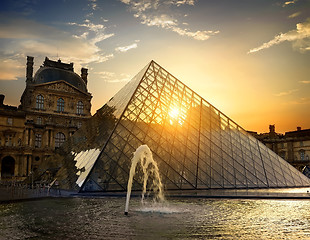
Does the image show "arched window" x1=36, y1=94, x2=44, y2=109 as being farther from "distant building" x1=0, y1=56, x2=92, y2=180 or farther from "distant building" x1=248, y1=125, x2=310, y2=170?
"distant building" x1=248, y1=125, x2=310, y2=170

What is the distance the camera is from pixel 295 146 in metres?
59.0

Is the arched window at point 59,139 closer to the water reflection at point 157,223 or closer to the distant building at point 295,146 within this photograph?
the distant building at point 295,146

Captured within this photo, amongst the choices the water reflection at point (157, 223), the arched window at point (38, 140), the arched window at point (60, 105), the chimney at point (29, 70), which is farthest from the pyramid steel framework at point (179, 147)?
the chimney at point (29, 70)

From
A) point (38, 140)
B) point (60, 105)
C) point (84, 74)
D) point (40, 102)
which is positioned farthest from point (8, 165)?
point (84, 74)

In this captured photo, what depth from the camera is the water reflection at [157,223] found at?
21.5ft

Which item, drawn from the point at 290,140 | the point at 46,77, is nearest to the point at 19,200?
the point at 46,77

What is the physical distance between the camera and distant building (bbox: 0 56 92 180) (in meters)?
48.8

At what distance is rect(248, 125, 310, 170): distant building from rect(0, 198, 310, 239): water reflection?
171ft

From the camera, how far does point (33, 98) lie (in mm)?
52688

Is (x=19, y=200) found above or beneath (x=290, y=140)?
beneath

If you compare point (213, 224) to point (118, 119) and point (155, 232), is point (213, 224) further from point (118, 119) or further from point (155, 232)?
point (118, 119)

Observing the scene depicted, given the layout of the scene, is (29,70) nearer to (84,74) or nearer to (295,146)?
(84,74)

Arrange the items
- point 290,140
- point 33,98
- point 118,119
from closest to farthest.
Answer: point 118,119
point 33,98
point 290,140

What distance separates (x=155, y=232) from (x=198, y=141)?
50.3 feet
